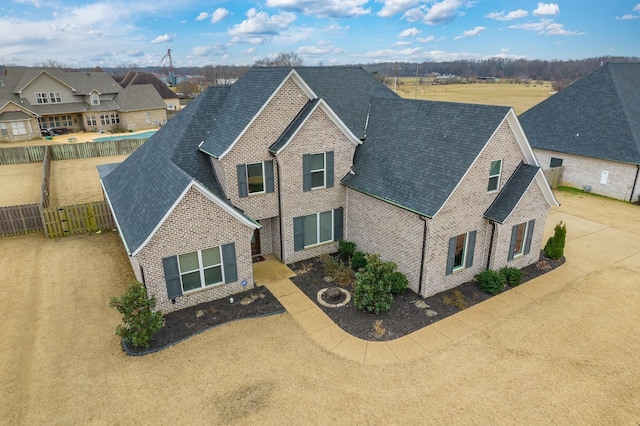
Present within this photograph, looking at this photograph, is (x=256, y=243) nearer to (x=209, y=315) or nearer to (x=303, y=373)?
(x=209, y=315)

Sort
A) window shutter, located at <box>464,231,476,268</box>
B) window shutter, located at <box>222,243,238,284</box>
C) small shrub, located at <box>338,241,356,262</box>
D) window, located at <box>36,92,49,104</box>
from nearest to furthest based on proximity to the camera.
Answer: window shutter, located at <box>222,243,238,284</box> < window shutter, located at <box>464,231,476,268</box> < small shrub, located at <box>338,241,356,262</box> < window, located at <box>36,92,49,104</box>

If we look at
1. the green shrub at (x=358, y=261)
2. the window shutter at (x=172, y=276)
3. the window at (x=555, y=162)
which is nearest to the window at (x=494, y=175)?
the green shrub at (x=358, y=261)

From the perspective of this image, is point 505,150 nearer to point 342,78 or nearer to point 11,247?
point 342,78

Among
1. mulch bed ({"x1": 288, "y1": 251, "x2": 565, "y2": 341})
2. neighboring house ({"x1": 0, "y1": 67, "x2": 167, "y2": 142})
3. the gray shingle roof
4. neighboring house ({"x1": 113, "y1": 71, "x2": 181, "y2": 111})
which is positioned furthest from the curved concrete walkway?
neighboring house ({"x1": 113, "y1": 71, "x2": 181, "y2": 111})

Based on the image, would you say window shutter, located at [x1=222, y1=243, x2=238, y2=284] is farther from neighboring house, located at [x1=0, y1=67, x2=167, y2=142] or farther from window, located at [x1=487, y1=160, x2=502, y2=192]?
neighboring house, located at [x1=0, y1=67, x2=167, y2=142]

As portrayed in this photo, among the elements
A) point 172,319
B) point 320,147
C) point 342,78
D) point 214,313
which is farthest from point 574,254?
point 172,319

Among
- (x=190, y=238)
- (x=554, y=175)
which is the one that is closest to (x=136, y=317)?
(x=190, y=238)
